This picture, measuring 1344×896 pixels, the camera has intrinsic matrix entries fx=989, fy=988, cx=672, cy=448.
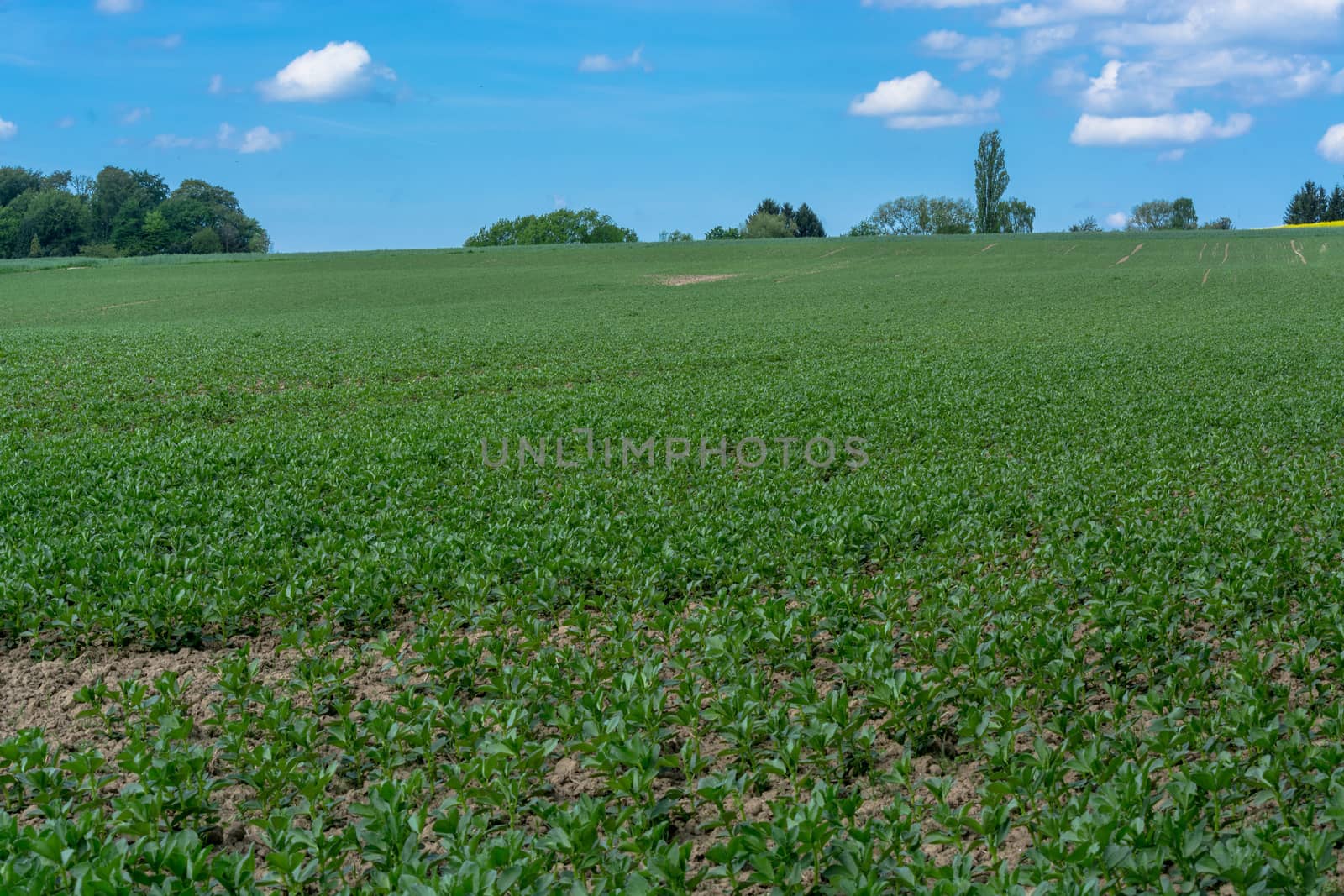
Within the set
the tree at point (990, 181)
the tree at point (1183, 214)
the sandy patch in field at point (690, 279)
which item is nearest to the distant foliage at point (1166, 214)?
the tree at point (1183, 214)

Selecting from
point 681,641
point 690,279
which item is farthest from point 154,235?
point 681,641

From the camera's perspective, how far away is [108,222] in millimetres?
127000

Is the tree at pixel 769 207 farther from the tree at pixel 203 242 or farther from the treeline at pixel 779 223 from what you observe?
the tree at pixel 203 242

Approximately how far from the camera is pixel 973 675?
6.90 meters

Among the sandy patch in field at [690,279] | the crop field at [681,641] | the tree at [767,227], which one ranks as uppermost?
the tree at [767,227]

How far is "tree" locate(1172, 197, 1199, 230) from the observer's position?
16088cm

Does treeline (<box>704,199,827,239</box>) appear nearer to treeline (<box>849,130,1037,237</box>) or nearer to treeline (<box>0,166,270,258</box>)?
treeline (<box>849,130,1037,237</box>)

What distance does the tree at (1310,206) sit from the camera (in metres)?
126

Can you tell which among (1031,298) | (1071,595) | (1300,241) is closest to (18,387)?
(1071,595)

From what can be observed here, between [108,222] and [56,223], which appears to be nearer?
[56,223]

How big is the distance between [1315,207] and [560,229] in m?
101

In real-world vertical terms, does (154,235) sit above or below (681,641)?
above

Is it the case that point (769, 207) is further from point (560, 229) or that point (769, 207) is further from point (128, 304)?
point (128, 304)

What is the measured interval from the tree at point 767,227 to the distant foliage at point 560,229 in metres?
20.4
